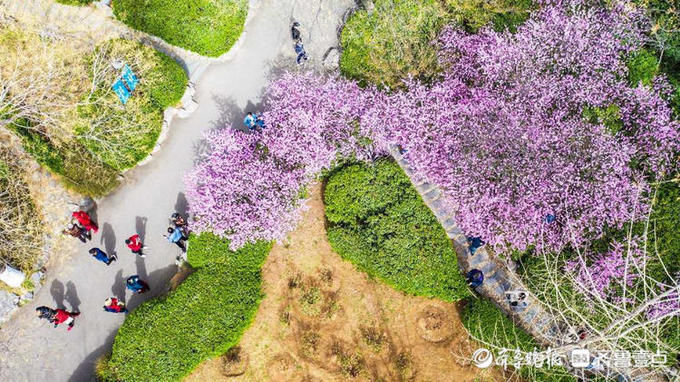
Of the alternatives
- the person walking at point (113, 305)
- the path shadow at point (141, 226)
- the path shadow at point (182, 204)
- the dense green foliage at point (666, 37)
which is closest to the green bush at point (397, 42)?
the dense green foliage at point (666, 37)

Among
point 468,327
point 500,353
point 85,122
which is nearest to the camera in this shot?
point 500,353

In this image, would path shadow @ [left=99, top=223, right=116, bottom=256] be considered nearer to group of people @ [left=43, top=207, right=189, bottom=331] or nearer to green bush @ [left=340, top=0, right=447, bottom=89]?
group of people @ [left=43, top=207, right=189, bottom=331]

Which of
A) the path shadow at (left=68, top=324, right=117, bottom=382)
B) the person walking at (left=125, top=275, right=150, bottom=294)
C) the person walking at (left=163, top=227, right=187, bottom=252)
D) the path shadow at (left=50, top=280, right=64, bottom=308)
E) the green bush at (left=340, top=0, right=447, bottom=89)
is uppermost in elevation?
the green bush at (left=340, top=0, right=447, bottom=89)

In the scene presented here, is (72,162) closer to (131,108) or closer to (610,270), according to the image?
(131,108)

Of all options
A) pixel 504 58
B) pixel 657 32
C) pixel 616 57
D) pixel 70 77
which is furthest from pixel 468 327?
pixel 70 77

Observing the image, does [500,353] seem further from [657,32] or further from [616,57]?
[657,32]

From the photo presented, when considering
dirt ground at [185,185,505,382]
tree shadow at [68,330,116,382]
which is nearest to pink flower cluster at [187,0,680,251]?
dirt ground at [185,185,505,382]
